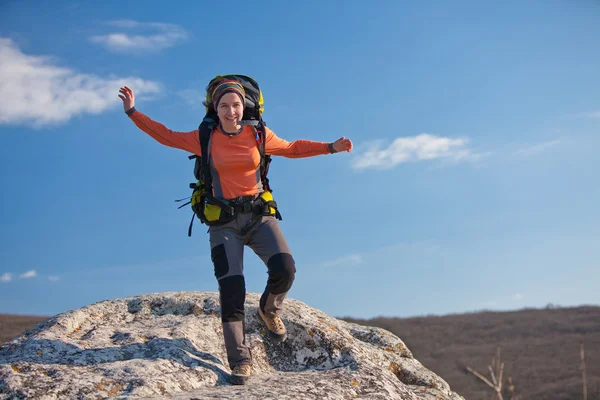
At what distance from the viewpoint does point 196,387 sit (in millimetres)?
5047

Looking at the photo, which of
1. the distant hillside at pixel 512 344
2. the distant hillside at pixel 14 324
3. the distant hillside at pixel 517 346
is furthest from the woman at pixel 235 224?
the distant hillside at pixel 14 324

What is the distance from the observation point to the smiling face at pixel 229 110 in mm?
6059

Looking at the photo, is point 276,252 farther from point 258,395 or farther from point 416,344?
point 416,344

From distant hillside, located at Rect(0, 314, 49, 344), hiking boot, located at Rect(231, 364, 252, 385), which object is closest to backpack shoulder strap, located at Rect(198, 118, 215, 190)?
Answer: hiking boot, located at Rect(231, 364, 252, 385)

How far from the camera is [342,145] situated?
6695mm

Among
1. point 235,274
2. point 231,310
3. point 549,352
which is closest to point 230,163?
point 235,274

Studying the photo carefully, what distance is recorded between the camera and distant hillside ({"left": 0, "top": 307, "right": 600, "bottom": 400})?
58.7 ft

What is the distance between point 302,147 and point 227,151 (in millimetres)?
1076

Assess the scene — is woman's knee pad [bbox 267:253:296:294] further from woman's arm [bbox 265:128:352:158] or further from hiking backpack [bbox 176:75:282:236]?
woman's arm [bbox 265:128:352:158]

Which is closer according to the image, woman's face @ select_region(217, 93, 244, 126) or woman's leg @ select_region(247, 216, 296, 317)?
woman's leg @ select_region(247, 216, 296, 317)

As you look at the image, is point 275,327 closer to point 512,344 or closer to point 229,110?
point 229,110

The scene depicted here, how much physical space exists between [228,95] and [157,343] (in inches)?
107

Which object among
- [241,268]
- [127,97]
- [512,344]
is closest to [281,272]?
[241,268]

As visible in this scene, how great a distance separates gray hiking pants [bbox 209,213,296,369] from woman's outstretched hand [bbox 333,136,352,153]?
1216 mm
